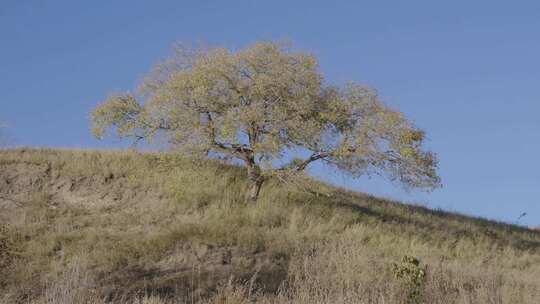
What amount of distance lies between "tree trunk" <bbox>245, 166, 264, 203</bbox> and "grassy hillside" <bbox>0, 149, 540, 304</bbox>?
0.37 metres

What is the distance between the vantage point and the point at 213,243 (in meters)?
19.4

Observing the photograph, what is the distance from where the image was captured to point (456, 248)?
25.5 meters

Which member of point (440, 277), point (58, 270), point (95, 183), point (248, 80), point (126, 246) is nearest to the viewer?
point (440, 277)

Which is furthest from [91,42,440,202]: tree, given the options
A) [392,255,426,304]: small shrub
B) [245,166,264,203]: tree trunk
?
[392,255,426,304]: small shrub

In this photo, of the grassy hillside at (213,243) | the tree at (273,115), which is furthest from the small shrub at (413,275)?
the tree at (273,115)

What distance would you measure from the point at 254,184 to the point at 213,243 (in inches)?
215

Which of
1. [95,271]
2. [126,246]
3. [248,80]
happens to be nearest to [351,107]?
[248,80]

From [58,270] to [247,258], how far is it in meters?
5.67

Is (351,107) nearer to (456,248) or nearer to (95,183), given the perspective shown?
(456,248)

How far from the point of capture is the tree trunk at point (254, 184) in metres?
24.3

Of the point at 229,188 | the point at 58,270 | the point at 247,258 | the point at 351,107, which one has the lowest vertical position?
the point at 58,270

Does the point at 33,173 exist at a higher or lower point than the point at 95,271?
higher

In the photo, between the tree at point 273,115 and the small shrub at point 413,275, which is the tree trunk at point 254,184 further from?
the small shrub at point 413,275

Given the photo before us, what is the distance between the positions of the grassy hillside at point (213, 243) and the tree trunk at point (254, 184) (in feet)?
1.22
